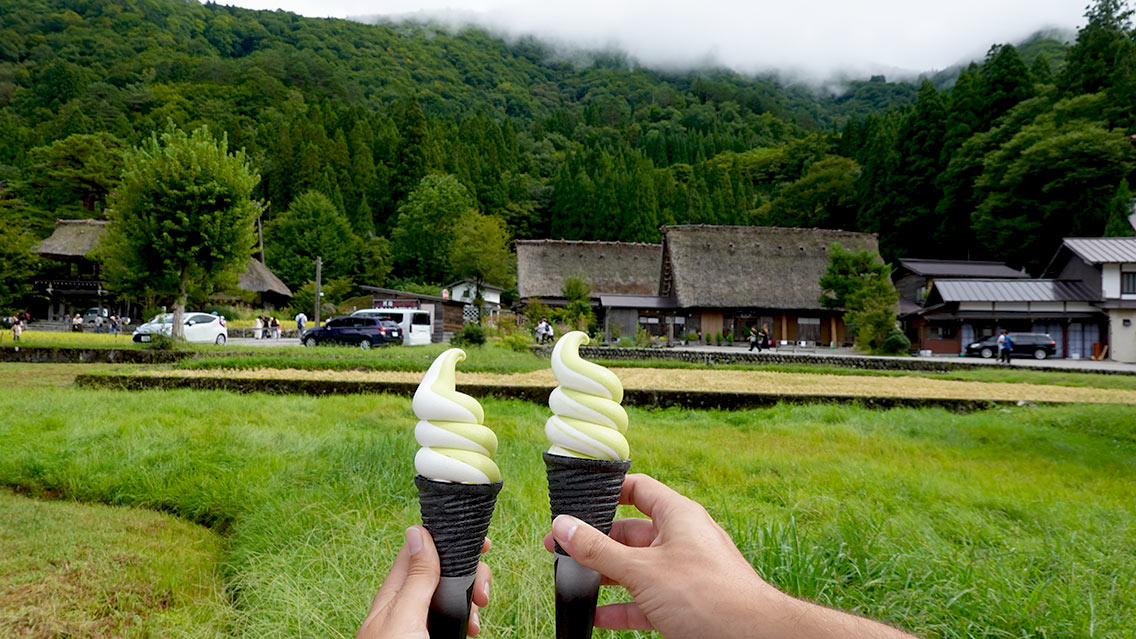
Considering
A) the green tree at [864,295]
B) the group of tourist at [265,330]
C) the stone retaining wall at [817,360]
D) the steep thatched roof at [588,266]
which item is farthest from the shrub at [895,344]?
the group of tourist at [265,330]

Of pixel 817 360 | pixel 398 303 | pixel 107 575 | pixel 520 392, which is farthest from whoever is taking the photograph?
pixel 398 303

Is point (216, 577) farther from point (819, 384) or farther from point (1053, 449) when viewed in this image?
point (819, 384)

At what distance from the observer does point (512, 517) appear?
3326 millimetres

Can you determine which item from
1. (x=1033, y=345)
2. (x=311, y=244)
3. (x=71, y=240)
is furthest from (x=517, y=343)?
(x=71, y=240)

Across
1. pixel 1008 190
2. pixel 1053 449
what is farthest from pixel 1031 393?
pixel 1008 190

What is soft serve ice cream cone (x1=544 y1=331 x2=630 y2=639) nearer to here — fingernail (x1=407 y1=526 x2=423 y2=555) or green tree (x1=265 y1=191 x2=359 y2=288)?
fingernail (x1=407 y1=526 x2=423 y2=555)

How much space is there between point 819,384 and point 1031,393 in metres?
3.51

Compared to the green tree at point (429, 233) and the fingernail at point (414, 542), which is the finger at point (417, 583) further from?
the green tree at point (429, 233)

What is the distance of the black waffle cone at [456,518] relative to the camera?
1.03 meters

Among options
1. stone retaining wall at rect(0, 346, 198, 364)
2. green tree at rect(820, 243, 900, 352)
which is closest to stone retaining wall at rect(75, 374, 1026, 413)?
stone retaining wall at rect(0, 346, 198, 364)

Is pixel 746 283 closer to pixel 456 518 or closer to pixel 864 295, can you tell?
pixel 864 295

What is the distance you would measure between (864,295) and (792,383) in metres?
14.6

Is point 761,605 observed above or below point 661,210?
below

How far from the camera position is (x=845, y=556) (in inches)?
102
